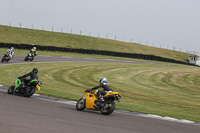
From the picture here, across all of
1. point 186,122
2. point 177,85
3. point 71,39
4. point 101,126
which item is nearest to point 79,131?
point 101,126

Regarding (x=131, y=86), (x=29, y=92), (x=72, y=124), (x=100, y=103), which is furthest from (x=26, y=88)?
(x=131, y=86)

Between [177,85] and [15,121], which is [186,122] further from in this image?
[177,85]

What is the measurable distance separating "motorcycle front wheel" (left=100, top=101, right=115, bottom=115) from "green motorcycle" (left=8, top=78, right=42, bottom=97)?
12.9ft

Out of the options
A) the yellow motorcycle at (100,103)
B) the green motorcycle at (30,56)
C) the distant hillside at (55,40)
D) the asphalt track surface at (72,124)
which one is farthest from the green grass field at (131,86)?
the distant hillside at (55,40)

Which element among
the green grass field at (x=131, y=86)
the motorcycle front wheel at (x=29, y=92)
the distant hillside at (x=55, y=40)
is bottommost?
the green grass field at (x=131, y=86)

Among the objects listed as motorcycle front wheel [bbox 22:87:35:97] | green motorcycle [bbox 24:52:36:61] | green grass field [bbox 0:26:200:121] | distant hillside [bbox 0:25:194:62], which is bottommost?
green grass field [bbox 0:26:200:121]

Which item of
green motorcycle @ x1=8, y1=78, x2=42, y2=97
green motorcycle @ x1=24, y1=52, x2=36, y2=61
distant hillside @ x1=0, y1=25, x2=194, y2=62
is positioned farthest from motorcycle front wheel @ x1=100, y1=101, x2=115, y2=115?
distant hillside @ x1=0, y1=25, x2=194, y2=62

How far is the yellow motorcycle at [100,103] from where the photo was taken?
36.6 feet

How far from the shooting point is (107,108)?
37.0 feet

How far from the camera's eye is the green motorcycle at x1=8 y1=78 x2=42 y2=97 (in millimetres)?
14371

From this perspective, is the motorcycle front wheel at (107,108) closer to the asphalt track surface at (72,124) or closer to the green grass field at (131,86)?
the asphalt track surface at (72,124)

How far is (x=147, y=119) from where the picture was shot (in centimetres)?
1085

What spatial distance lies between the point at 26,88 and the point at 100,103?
4.50 meters

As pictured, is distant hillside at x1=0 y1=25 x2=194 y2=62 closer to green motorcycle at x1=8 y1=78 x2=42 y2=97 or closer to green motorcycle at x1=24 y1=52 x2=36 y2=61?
green motorcycle at x1=24 y1=52 x2=36 y2=61
